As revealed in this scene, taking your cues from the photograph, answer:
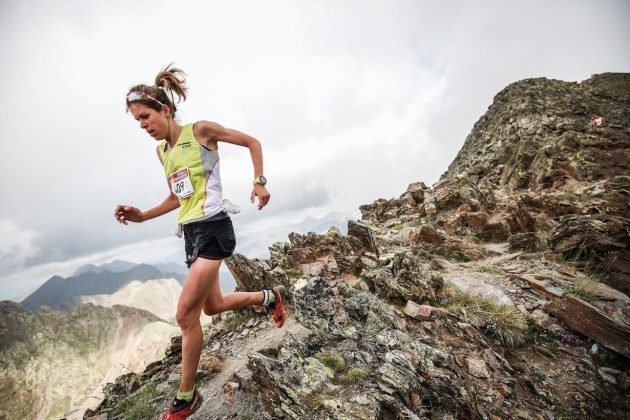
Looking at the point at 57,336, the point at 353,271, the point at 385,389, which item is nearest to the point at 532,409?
the point at 385,389

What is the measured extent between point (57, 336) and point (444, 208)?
153 meters

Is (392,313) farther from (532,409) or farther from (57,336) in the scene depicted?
(57,336)

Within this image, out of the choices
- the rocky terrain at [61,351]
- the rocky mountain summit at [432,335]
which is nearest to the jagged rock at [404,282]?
the rocky mountain summit at [432,335]

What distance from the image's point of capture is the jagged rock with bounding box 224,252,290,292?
6.54 m

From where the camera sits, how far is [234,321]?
5.99 m

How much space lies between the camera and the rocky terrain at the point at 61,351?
72.8m

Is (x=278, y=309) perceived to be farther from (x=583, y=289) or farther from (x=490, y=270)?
(x=490, y=270)

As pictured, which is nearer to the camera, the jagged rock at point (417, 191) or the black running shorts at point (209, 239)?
the black running shorts at point (209, 239)

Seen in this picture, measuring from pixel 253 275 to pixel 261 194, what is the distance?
4437 millimetres

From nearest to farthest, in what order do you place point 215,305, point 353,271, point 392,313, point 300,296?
point 215,305, point 300,296, point 392,313, point 353,271

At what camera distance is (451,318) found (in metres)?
5.10

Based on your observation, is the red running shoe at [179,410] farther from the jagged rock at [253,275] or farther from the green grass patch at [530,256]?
the green grass patch at [530,256]

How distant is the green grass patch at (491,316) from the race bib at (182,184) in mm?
5570

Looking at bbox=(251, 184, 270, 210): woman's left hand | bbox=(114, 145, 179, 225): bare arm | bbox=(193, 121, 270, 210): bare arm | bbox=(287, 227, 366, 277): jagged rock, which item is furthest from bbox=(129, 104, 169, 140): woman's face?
bbox=(287, 227, 366, 277): jagged rock
